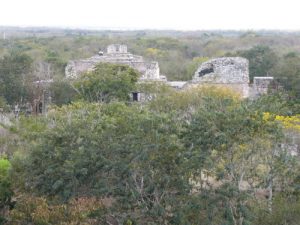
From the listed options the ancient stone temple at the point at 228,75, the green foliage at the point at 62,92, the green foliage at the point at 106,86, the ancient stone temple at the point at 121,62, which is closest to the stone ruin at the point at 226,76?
the ancient stone temple at the point at 228,75

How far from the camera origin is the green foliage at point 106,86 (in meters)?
19.0

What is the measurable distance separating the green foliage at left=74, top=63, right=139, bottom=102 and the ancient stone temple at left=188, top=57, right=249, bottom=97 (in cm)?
311

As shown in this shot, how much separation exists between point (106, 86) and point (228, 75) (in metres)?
5.33

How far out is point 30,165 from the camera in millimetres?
11242

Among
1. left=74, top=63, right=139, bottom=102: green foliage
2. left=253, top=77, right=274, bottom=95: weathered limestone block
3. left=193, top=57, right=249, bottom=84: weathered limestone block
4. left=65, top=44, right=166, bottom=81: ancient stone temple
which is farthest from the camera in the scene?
left=65, top=44, right=166, bottom=81: ancient stone temple

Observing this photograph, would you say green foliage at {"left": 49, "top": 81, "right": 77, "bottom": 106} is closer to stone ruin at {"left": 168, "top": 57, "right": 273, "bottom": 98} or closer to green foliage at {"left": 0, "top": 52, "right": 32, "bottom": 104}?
green foliage at {"left": 0, "top": 52, "right": 32, "bottom": 104}

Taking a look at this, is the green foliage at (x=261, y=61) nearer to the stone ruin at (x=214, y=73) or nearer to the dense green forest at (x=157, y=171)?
the stone ruin at (x=214, y=73)

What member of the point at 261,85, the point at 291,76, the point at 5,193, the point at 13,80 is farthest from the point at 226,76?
the point at 5,193

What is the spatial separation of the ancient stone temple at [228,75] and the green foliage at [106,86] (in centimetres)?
311

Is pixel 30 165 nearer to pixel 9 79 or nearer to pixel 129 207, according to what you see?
pixel 129 207

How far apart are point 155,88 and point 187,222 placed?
10.1 meters

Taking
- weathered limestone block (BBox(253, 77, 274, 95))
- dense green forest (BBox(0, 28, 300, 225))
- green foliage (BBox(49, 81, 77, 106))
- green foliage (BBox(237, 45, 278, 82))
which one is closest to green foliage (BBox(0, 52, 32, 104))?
green foliage (BBox(49, 81, 77, 106))

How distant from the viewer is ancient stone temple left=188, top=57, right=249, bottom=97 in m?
21.5

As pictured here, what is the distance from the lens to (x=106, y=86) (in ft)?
62.5
